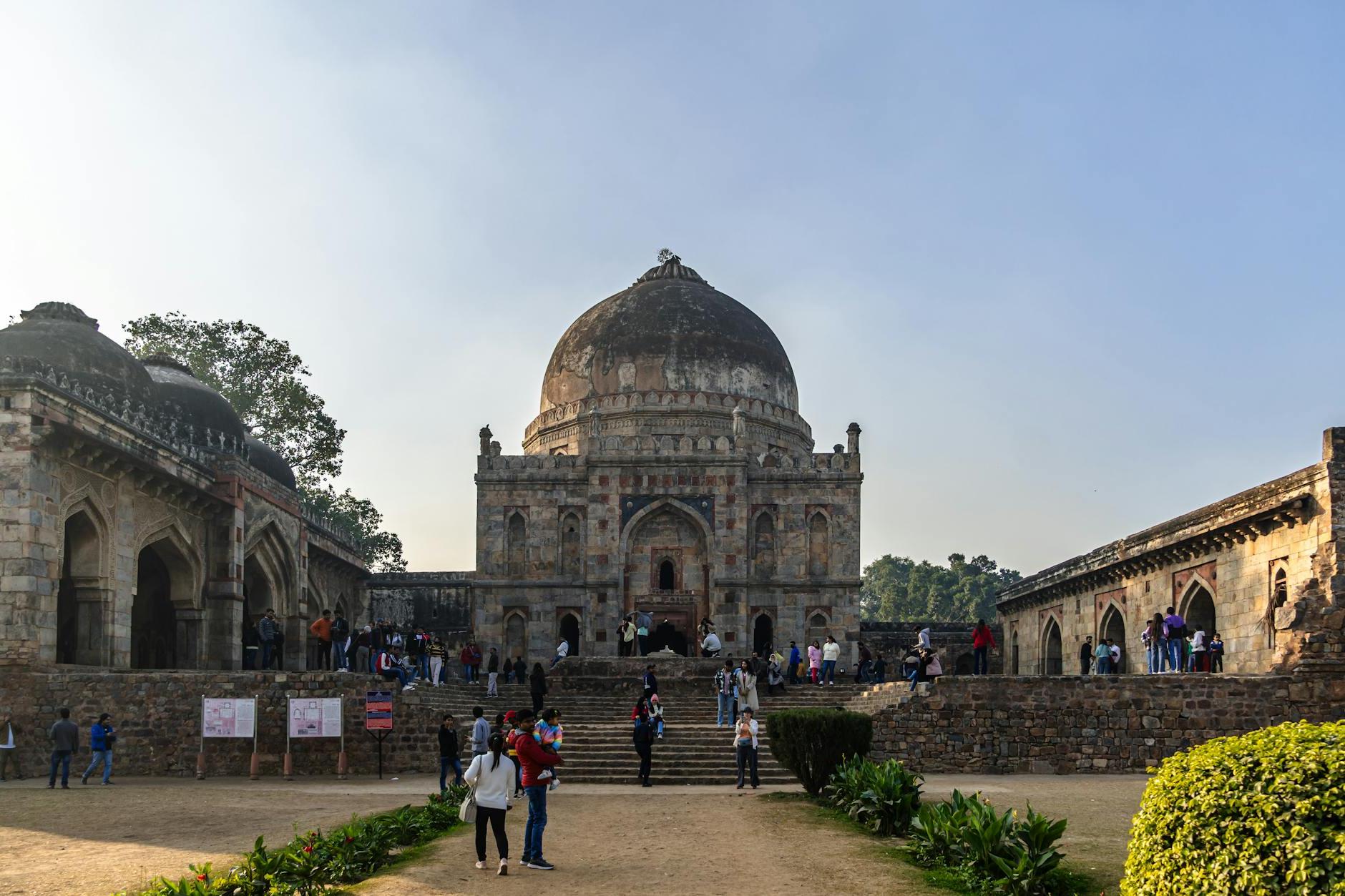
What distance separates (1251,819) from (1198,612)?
853 inches

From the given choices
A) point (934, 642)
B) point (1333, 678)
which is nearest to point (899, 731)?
point (1333, 678)

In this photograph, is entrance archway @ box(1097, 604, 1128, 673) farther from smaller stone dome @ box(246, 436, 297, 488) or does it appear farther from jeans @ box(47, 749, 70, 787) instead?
jeans @ box(47, 749, 70, 787)

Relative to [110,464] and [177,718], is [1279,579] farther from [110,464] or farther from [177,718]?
[110,464]

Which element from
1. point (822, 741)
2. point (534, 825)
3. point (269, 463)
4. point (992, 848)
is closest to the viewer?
point (992, 848)

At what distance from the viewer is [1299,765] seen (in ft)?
21.1

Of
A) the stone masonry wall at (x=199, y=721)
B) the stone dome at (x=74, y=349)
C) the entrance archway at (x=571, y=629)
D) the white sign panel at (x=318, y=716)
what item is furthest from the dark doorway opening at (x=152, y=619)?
the entrance archway at (x=571, y=629)

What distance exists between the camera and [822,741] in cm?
1669

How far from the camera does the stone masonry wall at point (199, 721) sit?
67.3 feet

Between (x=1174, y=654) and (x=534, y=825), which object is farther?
(x=1174, y=654)

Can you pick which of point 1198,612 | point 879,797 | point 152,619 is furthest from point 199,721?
point 1198,612

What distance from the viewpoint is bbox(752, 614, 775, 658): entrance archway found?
35250 millimetres

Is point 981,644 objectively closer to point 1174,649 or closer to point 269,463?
point 1174,649

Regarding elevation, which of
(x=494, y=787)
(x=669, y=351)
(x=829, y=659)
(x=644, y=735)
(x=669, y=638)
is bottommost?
(x=644, y=735)

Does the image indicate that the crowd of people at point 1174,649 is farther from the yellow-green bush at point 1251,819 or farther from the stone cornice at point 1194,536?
the yellow-green bush at point 1251,819
